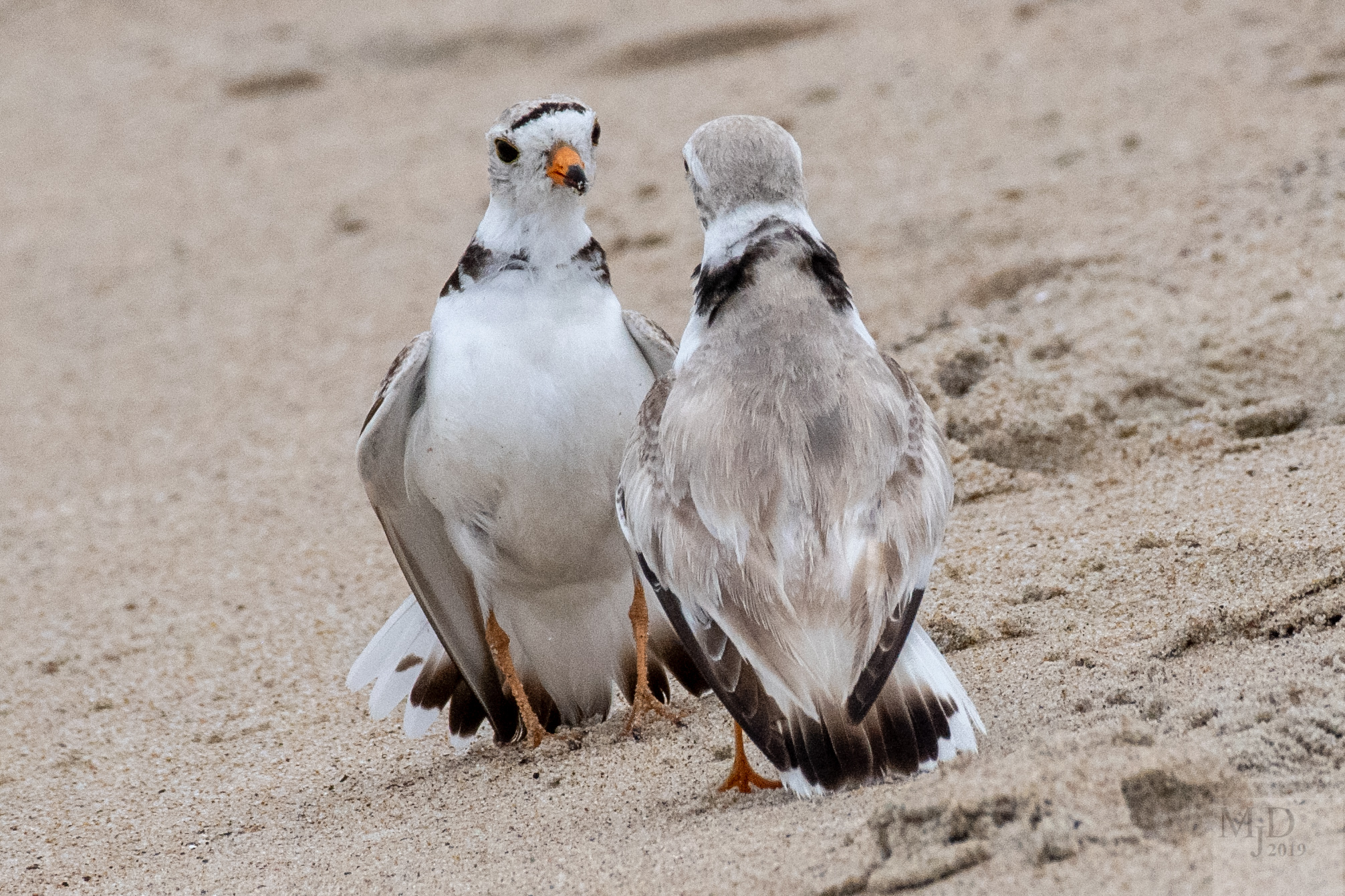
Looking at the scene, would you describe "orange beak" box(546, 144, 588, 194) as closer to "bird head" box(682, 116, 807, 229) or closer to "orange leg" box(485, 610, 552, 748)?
"bird head" box(682, 116, 807, 229)

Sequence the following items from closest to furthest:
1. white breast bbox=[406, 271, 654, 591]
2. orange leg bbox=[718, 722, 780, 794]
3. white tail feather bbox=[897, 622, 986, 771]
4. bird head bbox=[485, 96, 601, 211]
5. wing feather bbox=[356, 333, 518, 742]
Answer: white tail feather bbox=[897, 622, 986, 771], orange leg bbox=[718, 722, 780, 794], white breast bbox=[406, 271, 654, 591], bird head bbox=[485, 96, 601, 211], wing feather bbox=[356, 333, 518, 742]

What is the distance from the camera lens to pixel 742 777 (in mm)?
3281

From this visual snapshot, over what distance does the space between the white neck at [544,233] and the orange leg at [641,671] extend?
0.92 metres

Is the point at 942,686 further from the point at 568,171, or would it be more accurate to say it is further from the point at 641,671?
the point at 568,171

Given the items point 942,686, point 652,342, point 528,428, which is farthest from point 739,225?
point 942,686

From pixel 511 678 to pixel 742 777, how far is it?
1.08 metres

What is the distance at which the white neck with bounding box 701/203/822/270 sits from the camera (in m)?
3.41

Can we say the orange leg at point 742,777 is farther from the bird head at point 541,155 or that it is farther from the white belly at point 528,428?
the bird head at point 541,155

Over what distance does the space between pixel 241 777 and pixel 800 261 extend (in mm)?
1978

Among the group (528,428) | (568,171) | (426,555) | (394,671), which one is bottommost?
(394,671)

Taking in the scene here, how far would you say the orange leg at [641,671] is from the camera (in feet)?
13.2

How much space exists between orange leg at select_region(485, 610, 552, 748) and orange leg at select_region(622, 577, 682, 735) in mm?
246

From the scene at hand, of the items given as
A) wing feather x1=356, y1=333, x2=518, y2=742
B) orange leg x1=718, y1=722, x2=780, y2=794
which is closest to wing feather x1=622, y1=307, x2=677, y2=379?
wing feather x1=356, y1=333, x2=518, y2=742

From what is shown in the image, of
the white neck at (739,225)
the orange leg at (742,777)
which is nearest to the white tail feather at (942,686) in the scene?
the orange leg at (742,777)
